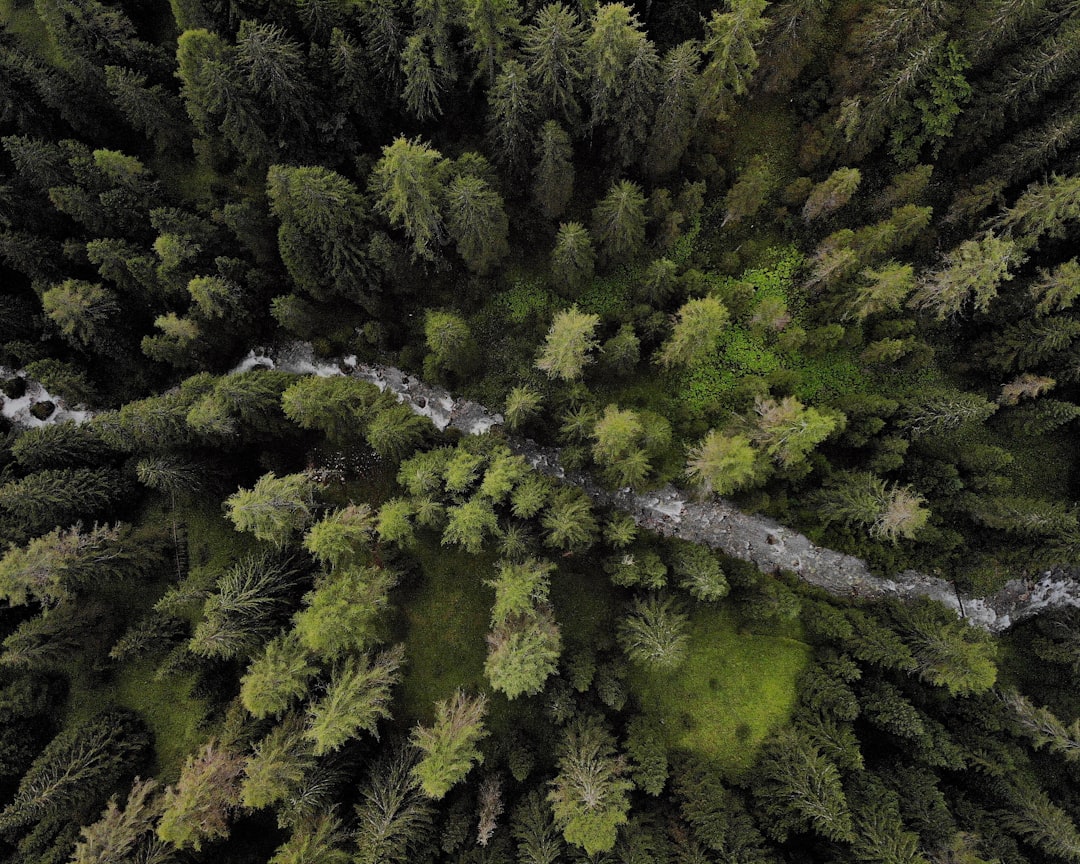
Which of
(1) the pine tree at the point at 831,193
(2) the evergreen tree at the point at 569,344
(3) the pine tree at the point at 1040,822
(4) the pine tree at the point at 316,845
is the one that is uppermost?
(1) the pine tree at the point at 831,193

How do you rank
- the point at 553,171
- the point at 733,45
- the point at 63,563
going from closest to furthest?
the point at 733,45, the point at 63,563, the point at 553,171

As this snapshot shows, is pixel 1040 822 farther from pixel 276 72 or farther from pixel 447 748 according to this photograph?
pixel 276 72

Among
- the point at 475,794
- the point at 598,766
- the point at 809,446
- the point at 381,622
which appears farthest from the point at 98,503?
the point at 809,446

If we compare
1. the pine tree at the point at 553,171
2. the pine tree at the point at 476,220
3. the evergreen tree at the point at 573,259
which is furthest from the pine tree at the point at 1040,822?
Answer: the pine tree at the point at 476,220

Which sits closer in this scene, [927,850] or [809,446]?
[927,850]

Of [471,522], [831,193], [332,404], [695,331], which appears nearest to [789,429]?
[695,331]

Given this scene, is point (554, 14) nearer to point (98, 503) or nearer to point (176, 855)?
point (98, 503)

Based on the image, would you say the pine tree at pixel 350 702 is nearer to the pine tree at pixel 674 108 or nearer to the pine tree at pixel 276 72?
the pine tree at pixel 276 72
